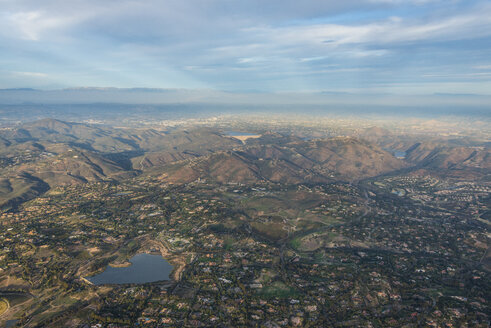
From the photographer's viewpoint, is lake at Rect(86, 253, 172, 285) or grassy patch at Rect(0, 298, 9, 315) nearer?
grassy patch at Rect(0, 298, 9, 315)

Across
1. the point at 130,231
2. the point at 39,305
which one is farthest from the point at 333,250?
the point at 39,305

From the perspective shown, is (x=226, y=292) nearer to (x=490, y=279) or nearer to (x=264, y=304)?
(x=264, y=304)

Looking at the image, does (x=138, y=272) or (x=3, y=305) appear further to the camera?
(x=138, y=272)

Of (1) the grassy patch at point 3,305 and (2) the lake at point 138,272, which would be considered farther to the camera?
(2) the lake at point 138,272

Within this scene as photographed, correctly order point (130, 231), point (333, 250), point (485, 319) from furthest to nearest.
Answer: point (130, 231)
point (333, 250)
point (485, 319)

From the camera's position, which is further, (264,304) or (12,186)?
(12,186)

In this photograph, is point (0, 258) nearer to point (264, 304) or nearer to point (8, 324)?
point (8, 324)

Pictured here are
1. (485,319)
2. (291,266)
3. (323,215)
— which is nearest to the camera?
(485,319)
